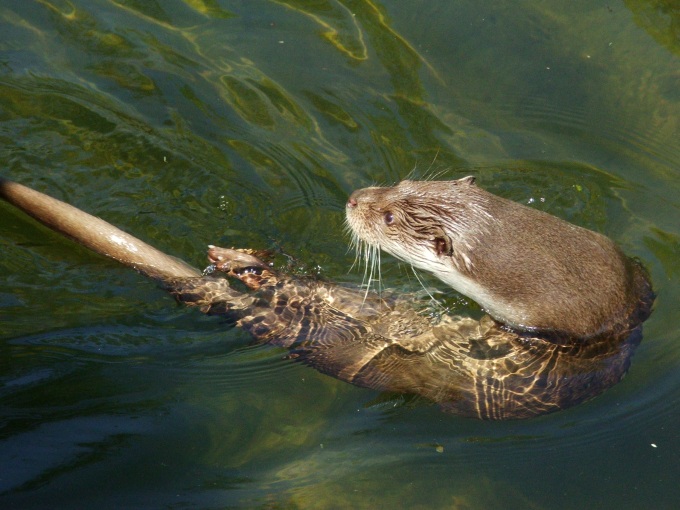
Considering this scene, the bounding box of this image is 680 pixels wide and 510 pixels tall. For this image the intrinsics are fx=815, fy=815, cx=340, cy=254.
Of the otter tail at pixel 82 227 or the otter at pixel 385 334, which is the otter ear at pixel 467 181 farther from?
the otter tail at pixel 82 227

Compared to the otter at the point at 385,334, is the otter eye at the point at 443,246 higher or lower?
higher

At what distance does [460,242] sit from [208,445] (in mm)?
1140

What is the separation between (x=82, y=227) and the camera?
3.10 m

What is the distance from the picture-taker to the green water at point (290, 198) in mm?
2760

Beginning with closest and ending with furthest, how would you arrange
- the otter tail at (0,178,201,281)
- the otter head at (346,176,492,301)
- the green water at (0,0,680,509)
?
the green water at (0,0,680,509), the otter head at (346,176,492,301), the otter tail at (0,178,201,281)

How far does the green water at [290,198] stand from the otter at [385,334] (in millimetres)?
77

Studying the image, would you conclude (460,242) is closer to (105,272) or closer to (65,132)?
(105,272)

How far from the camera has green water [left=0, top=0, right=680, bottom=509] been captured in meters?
2.76

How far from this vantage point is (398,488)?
8.99 ft

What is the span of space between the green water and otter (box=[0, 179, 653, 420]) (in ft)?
0.25

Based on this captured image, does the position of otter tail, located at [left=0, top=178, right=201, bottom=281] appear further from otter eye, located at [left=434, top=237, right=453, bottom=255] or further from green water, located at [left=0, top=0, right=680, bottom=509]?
otter eye, located at [left=434, top=237, right=453, bottom=255]

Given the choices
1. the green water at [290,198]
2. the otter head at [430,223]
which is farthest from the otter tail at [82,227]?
the otter head at [430,223]

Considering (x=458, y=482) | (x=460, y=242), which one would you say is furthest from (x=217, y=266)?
(x=458, y=482)

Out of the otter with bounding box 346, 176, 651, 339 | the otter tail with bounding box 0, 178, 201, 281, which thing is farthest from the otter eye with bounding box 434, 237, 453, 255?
the otter tail with bounding box 0, 178, 201, 281
